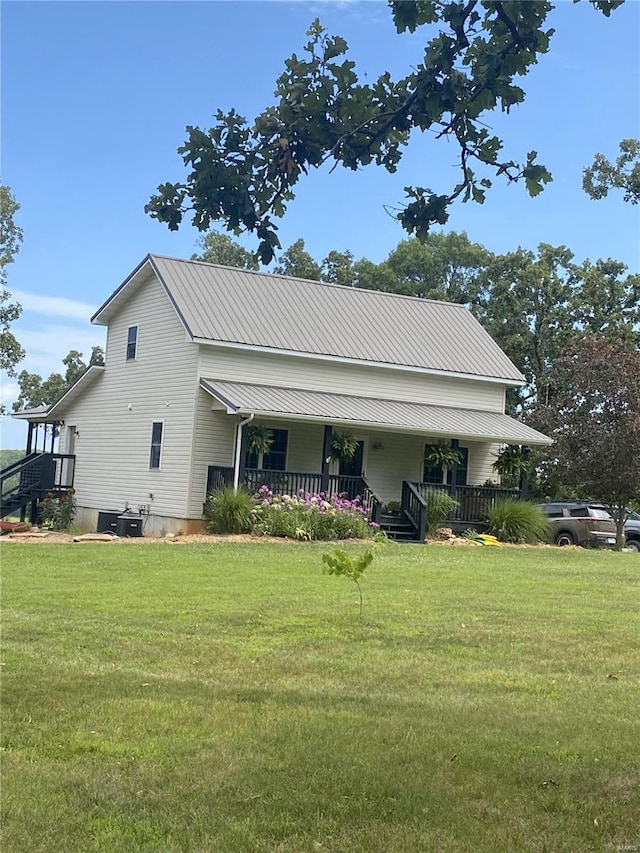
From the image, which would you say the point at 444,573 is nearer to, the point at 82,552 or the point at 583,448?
the point at 82,552

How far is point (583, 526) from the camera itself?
24.9 meters

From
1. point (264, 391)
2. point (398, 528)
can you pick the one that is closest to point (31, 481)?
point (264, 391)

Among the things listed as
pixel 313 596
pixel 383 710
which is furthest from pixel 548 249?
pixel 383 710

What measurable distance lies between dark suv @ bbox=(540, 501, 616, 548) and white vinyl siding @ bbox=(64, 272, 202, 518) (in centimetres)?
978

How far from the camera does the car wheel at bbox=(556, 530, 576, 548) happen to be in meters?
25.3

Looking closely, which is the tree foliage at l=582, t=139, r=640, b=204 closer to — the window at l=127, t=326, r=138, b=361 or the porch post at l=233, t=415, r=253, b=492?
the porch post at l=233, t=415, r=253, b=492

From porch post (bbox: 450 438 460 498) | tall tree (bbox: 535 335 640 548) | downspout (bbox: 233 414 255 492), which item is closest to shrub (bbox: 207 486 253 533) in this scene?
downspout (bbox: 233 414 255 492)

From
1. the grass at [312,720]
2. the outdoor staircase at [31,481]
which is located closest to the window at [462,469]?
the outdoor staircase at [31,481]

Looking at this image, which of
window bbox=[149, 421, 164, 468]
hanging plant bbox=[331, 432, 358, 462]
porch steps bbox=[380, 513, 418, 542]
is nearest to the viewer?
porch steps bbox=[380, 513, 418, 542]

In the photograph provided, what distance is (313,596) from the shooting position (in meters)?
11.4

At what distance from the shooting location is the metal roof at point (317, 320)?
78.4ft

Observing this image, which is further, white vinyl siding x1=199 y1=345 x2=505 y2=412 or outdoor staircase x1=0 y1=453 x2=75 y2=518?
outdoor staircase x1=0 y1=453 x2=75 y2=518

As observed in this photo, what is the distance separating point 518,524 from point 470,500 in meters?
1.59

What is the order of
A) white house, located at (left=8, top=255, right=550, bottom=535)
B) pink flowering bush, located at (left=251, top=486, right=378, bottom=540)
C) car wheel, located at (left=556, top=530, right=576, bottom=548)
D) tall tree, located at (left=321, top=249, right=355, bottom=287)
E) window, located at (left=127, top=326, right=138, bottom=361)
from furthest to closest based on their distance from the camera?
tall tree, located at (left=321, top=249, right=355, bottom=287)
window, located at (left=127, top=326, right=138, bottom=361)
car wheel, located at (left=556, top=530, right=576, bottom=548)
white house, located at (left=8, top=255, right=550, bottom=535)
pink flowering bush, located at (left=251, top=486, right=378, bottom=540)
